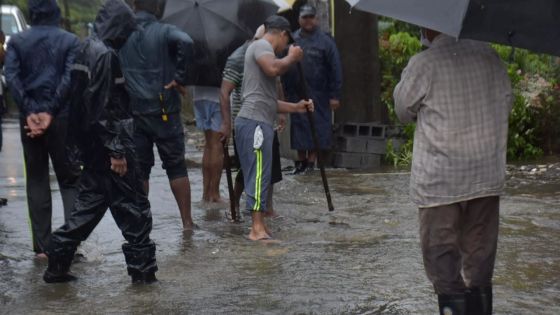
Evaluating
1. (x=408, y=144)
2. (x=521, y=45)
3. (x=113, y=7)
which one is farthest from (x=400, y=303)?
(x=408, y=144)

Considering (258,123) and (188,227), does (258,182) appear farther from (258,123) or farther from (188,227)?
(188,227)

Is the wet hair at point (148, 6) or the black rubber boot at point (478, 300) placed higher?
the wet hair at point (148, 6)

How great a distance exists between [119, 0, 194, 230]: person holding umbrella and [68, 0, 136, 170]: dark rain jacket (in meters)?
1.41

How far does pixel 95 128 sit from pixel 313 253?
2.03 meters

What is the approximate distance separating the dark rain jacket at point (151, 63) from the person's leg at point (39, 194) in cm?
103

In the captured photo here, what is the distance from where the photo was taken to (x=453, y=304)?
5762 mm

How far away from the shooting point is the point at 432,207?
577cm

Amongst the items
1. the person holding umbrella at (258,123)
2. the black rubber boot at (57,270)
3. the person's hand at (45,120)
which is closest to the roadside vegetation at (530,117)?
the person holding umbrella at (258,123)

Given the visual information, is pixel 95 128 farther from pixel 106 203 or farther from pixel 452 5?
pixel 452 5

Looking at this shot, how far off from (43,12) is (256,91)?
1.79 metres

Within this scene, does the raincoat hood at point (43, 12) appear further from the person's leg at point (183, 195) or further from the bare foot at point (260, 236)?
the bare foot at point (260, 236)

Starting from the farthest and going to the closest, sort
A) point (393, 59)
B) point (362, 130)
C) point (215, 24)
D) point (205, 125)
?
point (393, 59)
point (362, 130)
point (205, 125)
point (215, 24)

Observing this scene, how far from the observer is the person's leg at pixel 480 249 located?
5.84 m

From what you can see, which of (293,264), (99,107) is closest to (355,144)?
(293,264)
